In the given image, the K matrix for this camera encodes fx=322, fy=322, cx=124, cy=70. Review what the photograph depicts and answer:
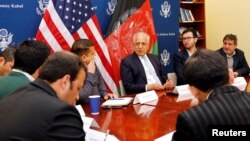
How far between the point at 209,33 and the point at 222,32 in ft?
0.97

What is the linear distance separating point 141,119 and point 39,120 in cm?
115

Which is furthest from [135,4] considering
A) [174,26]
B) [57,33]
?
[57,33]

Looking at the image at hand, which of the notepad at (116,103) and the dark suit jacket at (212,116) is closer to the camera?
the dark suit jacket at (212,116)

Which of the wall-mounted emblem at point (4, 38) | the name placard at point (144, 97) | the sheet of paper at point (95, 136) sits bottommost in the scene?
the name placard at point (144, 97)

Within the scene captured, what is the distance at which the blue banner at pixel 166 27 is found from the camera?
17.1 feet

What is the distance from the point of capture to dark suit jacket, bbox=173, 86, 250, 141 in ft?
4.48

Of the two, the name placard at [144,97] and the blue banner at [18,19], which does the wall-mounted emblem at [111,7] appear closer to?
the blue banner at [18,19]

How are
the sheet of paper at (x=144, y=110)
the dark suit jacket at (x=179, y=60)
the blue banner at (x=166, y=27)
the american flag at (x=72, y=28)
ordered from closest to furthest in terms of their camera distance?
the sheet of paper at (x=144, y=110), the american flag at (x=72, y=28), the dark suit jacket at (x=179, y=60), the blue banner at (x=166, y=27)

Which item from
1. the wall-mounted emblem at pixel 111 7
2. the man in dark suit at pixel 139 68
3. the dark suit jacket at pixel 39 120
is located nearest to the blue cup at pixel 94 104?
the dark suit jacket at pixel 39 120

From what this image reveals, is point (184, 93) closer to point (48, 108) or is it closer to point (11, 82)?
point (11, 82)

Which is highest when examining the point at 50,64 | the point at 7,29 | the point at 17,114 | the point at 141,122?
the point at 7,29

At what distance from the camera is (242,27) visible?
6.16 m

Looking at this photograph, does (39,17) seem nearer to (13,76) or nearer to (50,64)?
(13,76)

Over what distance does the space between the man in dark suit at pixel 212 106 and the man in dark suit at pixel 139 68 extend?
7.21ft
